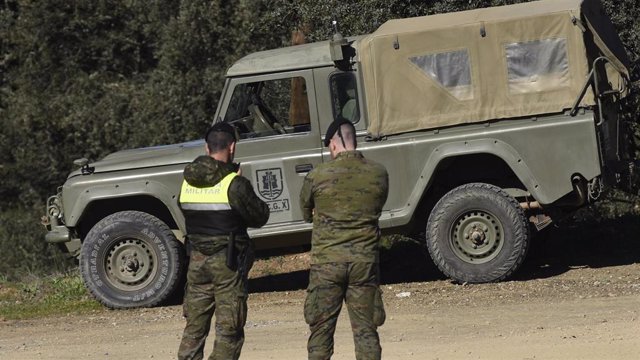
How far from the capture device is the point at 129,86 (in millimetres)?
20641

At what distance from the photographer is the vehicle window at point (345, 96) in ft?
37.0

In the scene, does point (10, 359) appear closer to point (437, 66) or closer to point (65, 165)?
point (437, 66)

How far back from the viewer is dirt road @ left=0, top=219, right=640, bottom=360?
8719 mm

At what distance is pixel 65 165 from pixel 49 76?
1.53 m

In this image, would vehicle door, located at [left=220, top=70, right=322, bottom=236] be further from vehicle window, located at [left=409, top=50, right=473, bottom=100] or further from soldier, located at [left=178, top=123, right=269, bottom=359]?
soldier, located at [left=178, top=123, right=269, bottom=359]

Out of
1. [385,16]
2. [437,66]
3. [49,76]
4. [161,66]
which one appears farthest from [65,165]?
[437,66]

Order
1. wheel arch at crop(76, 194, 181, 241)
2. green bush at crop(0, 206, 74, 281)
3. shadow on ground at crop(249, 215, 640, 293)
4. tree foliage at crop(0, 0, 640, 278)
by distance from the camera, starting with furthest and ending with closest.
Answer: green bush at crop(0, 206, 74, 281), tree foliage at crop(0, 0, 640, 278), shadow on ground at crop(249, 215, 640, 293), wheel arch at crop(76, 194, 181, 241)

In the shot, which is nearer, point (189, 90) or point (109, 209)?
point (109, 209)

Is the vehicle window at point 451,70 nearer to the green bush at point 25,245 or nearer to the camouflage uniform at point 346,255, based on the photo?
the camouflage uniform at point 346,255

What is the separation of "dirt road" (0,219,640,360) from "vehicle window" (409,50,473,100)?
5.74 ft

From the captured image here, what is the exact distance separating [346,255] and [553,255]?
6163 millimetres

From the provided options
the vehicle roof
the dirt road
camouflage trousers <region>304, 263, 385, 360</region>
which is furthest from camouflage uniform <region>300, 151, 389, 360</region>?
the vehicle roof

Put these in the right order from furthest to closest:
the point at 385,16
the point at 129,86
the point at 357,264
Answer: the point at 129,86 < the point at 385,16 < the point at 357,264

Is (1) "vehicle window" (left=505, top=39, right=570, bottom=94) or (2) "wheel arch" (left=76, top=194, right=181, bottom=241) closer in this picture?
(1) "vehicle window" (left=505, top=39, right=570, bottom=94)
